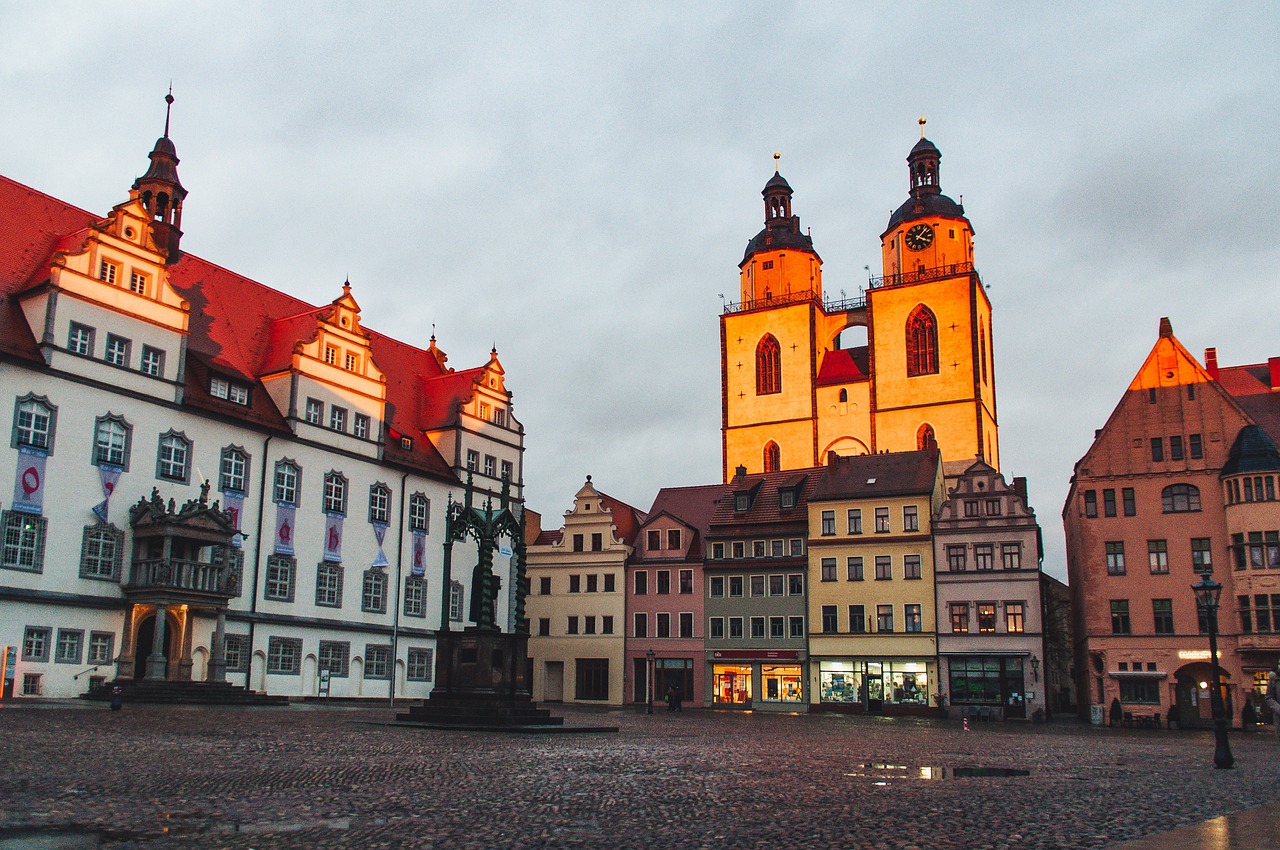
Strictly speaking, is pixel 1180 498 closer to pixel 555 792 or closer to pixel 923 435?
pixel 923 435

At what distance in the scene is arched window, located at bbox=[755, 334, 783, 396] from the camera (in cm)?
8394

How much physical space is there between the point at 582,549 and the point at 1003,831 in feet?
182

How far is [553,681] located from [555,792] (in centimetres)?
5310

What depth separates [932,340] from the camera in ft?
260

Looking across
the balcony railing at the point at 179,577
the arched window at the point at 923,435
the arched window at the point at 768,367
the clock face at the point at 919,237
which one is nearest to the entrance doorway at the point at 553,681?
the balcony railing at the point at 179,577

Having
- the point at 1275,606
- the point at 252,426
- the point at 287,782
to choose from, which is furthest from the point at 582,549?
the point at 287,782

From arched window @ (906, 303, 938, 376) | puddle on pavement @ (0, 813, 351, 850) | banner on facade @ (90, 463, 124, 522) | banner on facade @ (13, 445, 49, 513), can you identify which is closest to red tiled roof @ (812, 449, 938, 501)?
arched window @ (906, 303, 938, 376)

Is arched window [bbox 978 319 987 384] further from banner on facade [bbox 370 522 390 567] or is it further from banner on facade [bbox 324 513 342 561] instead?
banner on facade [bbox 324 513 342 561]

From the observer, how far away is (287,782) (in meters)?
12.3

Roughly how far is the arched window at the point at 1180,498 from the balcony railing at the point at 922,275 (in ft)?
105

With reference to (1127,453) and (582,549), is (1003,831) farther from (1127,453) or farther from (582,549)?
(582,549)

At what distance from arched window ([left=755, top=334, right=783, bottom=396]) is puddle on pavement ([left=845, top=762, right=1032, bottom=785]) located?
66728mm

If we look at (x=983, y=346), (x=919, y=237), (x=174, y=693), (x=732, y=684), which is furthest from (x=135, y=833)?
(x=919, y=237)

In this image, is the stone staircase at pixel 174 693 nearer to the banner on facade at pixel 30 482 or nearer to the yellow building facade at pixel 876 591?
the banner on facade at pixel 30 482
